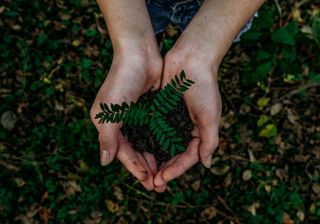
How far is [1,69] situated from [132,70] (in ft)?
6.62

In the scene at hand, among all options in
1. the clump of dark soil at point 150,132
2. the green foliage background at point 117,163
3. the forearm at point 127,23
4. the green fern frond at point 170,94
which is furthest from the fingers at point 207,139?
the green foliage background at point 117,163

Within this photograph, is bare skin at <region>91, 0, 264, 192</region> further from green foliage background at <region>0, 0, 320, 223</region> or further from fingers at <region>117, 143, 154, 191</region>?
green foliage background at <region>0, 0, 320, 223</region>

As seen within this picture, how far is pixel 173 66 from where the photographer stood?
2.75 meters

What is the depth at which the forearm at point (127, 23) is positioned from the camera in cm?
267

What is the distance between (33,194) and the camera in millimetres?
3725

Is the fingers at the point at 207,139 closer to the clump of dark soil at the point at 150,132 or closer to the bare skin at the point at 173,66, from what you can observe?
the bare skin at the point at 173,66

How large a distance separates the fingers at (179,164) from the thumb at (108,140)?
14.8 inches

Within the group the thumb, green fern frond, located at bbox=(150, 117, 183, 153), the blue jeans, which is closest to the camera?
green fern frond, located at bbox=(150, 117, 183, 153)

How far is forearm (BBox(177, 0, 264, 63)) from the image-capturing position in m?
2.66

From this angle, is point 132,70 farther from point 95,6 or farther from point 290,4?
point 290,4

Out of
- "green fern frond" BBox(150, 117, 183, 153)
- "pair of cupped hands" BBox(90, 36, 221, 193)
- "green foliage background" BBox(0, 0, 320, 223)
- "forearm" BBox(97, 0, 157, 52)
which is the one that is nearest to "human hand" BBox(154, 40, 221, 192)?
"pair of cupped hands" BBox(90, 36, 221, 193)

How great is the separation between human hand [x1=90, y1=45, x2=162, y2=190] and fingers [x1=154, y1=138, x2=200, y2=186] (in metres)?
0.08

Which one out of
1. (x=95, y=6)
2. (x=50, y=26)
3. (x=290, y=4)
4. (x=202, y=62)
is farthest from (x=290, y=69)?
(x=50, y=26)

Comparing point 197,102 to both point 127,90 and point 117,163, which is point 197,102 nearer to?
point 127,90
